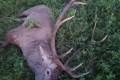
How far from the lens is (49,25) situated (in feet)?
27.7

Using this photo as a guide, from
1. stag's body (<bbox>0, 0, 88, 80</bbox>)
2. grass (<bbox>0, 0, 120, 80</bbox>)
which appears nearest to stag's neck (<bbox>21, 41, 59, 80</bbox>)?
stag's body (<bbox>0, 0, 88, 80</bbox>)

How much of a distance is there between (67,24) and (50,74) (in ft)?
5.39

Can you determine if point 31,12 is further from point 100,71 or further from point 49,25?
point 100,71

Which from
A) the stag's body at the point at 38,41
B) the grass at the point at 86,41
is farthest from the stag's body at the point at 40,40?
the grass at the point at 86,41

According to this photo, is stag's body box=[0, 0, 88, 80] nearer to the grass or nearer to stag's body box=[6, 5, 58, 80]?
stag's body box=[6, 5, 58, 80]

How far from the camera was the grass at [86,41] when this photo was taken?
771cm

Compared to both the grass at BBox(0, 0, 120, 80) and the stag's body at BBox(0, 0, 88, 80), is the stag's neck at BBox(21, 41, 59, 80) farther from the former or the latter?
the grass at BBox(0, 0, 120, 80)

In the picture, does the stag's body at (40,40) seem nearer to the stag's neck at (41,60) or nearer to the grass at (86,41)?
the stag's neck at (41,60)

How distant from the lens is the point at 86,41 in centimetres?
821

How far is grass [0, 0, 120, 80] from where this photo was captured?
7.71 meters

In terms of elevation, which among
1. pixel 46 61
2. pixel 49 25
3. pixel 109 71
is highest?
pixel 49 25

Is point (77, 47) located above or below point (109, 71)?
above

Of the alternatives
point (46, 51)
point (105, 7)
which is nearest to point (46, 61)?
point (46, 51)

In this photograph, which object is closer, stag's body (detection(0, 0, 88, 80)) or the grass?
stag's body (detection(0, 0, 88, 80))
